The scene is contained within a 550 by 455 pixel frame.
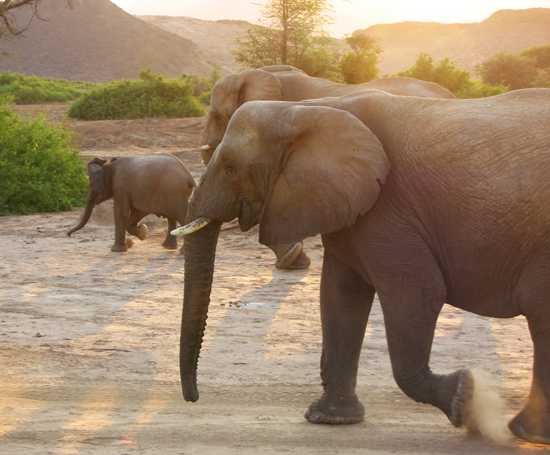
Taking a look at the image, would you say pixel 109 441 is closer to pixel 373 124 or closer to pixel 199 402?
pixel 199 402

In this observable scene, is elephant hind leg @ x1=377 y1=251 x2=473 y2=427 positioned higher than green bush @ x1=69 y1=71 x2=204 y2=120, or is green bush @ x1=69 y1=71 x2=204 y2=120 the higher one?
elephant hind leg @ x1=377 y1=251 x2=473 y2=427

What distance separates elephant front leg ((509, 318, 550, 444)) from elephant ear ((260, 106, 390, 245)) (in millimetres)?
910

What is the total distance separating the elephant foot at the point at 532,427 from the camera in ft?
15.1

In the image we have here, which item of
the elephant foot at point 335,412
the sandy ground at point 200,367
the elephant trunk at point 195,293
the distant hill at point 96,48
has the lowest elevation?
the distant hill at point 96,48

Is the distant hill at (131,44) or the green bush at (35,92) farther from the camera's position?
the distant hill at (131,44)

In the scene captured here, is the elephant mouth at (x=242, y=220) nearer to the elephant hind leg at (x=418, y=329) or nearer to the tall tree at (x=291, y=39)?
the elephant hind leg at (x=418, y=329)

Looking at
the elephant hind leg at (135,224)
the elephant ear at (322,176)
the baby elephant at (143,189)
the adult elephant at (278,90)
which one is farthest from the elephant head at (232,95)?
the elephant ear at (322,176)

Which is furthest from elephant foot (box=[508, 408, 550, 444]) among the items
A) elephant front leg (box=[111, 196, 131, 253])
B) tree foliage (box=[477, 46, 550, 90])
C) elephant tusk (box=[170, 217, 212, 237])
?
tree foliage (box=[477, 46, 550, 90])

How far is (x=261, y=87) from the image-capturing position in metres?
9.68

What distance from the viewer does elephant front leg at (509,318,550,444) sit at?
4465 millimetres

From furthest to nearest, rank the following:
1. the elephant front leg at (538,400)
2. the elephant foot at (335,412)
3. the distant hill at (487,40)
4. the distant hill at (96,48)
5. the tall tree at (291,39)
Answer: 1. the distant hill at (487,40)
2. the distant hill at (96,48)
3. the tall tree at (291,39)
4. the elephant foot at (335,412)
5. the elephant front leg at (538,400)

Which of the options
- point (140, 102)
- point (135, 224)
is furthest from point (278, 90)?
point (140, 102)

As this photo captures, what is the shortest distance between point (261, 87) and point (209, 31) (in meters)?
123

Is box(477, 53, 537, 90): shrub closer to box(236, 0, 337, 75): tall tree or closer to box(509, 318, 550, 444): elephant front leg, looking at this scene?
box(236, 0, 337, 75): tall tree
